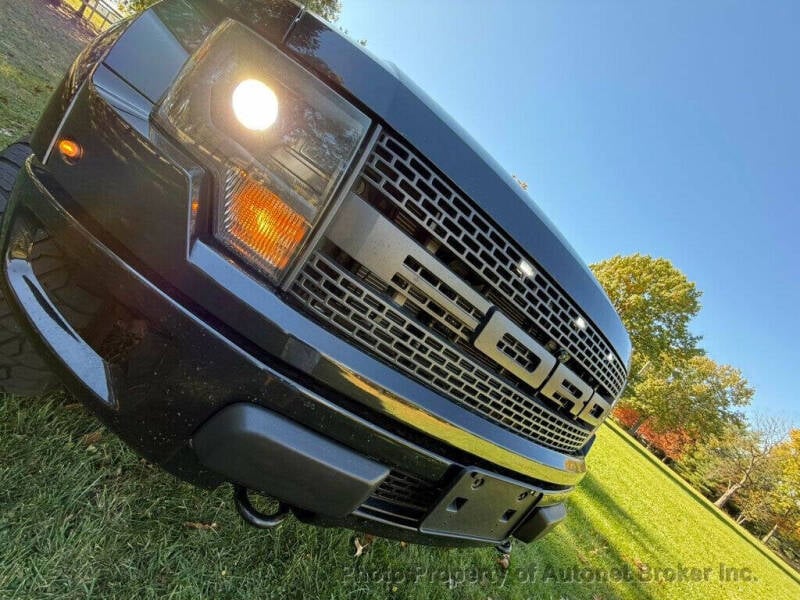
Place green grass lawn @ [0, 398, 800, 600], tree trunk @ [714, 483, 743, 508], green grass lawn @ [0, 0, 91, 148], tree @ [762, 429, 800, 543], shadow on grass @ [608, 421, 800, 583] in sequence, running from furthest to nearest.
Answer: tree trunk @ [714, 483, 743, 508] → tree @ [762, 429, 800, 543] → shadow on grass @ [608, 421, 800, 583] → green grass lawn @ [0, 0, 91, 148] → green grass lawn @ [0, 398, 800, 600]

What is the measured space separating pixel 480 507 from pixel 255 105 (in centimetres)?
124

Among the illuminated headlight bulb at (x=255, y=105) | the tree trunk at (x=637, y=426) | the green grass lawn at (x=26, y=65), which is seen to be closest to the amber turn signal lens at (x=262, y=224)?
the illuminated headlight bulb at (x=255, y=105)

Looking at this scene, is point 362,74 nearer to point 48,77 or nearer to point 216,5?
point 216,5

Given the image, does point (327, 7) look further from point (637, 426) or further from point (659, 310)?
point (637, 426)

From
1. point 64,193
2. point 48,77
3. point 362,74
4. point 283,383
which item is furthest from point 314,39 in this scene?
point 48,77

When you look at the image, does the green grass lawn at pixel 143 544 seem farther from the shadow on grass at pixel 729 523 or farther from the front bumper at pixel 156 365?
the shadow on grass at pixel 729 523

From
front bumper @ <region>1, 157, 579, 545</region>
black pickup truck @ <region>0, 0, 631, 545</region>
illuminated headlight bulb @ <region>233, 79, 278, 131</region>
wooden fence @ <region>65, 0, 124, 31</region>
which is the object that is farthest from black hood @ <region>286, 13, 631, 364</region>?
wooden fence @ <region>65, 0, 124, 31</region>

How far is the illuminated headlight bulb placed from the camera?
943mm

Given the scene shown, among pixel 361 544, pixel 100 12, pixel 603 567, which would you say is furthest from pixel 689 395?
pixel 100 12

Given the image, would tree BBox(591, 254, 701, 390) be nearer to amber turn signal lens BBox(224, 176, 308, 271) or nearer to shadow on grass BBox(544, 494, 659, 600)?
shadow on grass BBox(544, 494, 659, 600)

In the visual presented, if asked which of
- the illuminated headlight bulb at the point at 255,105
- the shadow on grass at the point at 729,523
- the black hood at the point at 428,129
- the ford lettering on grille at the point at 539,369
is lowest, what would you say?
the shadow on grass at the point at 729,523

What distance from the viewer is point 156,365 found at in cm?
96

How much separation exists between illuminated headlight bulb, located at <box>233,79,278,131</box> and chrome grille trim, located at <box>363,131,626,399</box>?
9.3 inches

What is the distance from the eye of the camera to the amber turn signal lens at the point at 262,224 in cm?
97
